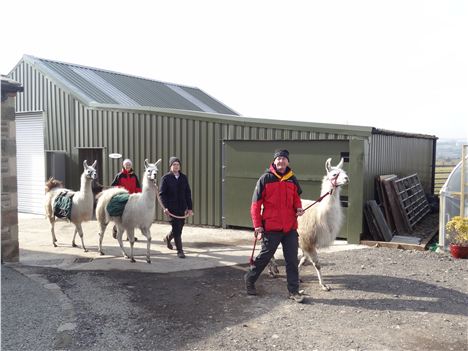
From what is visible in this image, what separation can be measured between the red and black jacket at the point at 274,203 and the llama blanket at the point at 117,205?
3652 mm

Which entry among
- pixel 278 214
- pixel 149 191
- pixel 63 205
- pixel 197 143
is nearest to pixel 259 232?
pixel 278 214

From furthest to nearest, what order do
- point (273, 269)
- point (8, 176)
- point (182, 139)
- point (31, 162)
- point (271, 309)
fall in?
point (31, 162)
point (182, 139)
point (8, 176)
point (273, 269)
point (271, 309)

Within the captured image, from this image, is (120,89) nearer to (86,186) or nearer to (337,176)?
(86,186)

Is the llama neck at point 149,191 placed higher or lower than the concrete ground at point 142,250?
higher

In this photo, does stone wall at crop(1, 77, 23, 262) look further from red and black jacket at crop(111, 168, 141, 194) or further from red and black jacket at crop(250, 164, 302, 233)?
red and black jacket at crop(250, 164, 302, 233)

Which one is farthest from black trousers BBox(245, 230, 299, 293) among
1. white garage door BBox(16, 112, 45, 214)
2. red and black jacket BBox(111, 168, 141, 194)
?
white garage door BBox(16, 112, 45, 214)

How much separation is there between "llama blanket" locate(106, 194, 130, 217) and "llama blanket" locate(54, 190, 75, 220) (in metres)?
1.44

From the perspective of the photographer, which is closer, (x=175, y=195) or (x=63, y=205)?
(x=175, y=195)

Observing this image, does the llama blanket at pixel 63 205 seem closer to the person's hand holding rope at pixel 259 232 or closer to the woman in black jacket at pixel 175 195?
the woman in black jacket at pixel 175 195

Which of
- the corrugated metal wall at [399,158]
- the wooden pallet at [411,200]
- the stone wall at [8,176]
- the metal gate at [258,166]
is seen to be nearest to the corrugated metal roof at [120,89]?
the metal gate at [258,166]

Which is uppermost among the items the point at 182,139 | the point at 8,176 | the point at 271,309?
the point at 182,139

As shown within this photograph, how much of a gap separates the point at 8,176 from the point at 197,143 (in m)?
5.67

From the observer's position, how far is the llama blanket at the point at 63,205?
10.1 metres

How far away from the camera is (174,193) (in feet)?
30.3
